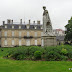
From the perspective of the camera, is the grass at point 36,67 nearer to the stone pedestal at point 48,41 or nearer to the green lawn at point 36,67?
the green lawn at point 36,67

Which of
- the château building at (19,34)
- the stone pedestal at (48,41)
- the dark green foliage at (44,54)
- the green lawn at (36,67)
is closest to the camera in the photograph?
the green lawn at (36,67)

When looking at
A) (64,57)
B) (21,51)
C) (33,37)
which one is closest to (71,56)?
(64,57)

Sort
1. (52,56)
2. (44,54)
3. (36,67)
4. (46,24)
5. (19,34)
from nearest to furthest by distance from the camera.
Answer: (36,67) < (52,56) < (44,54) < (46,24) < (19,34)

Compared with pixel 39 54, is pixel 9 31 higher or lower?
higher

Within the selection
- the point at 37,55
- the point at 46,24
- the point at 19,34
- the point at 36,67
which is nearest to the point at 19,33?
the point at 19,34

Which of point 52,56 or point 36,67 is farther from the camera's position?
point 52,56

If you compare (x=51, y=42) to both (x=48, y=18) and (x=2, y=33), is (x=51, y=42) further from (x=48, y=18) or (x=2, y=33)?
(x=2, y=33)

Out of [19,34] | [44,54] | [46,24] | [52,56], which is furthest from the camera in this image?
[19,34]

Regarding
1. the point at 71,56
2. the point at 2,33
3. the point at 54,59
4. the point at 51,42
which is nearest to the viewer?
the point at 54,59

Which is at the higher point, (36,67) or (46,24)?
(46,24)

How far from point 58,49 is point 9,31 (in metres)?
36.9

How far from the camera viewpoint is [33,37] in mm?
48219

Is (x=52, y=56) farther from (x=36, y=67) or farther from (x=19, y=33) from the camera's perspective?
(x=19, y=33)

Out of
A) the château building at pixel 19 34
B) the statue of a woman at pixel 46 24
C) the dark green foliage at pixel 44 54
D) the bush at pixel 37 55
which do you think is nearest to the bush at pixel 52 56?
the dark green foliage at pixel 44 54
